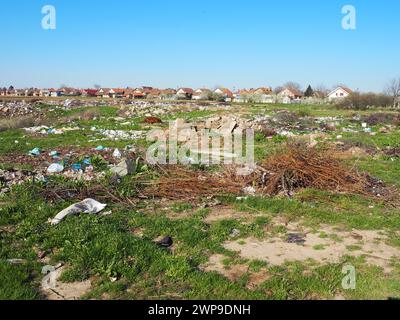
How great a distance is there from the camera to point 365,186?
6746 mm

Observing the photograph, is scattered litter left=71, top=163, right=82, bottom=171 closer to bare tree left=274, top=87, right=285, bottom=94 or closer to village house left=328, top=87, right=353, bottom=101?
village house left=328, top=87, right=353, bottom=101

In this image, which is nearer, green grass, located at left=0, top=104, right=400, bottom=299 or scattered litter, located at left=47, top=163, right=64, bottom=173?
green grass, located at left=0, top=104, right=400, bottom=299

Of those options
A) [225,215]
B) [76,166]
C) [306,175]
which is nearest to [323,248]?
[225,215]

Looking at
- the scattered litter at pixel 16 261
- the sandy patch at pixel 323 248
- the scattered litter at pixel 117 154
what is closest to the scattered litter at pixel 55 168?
the scattered litter at pixel 117 154

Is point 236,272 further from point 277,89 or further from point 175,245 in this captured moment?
point 277,89

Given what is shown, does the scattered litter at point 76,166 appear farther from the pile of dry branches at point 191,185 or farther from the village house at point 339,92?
the village house at point 339,92

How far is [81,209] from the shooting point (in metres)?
5.22

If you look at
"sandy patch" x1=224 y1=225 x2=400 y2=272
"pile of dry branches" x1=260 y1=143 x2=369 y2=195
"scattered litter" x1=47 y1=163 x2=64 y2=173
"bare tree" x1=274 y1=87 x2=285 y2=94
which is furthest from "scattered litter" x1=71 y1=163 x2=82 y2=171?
"bare tree" x1=274 y1=87 x2=285 y2=94

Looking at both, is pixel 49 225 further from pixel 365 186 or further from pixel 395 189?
pixel 395 189

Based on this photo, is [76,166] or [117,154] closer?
[76,166]

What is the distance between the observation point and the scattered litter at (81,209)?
192 inches

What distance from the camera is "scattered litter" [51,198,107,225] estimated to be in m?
4.88
